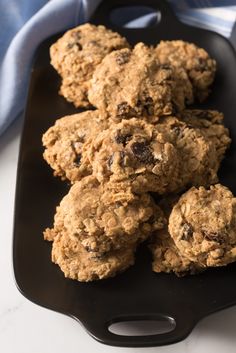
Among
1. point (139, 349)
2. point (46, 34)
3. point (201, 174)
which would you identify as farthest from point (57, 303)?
point (46, 34)

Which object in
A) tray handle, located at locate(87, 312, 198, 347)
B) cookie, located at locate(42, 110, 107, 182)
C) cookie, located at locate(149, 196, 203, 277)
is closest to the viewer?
tray handle, located at locate(87, 312, 198, 347)

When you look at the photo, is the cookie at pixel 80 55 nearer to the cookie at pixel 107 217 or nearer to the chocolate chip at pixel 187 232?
the cookie at pixel 107 217

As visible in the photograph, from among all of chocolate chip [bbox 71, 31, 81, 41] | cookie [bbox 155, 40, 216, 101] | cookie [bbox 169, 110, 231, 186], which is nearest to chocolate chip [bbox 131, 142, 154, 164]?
cookie [bbox 169, 110, 231, 186]

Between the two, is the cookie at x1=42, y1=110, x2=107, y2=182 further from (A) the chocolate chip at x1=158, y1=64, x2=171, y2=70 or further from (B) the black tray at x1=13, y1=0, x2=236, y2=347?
(A) the chocolate chip at x1=158, y1=64, x2=171, y2=70

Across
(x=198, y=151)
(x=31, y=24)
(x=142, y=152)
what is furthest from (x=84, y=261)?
(x=31, y=24)

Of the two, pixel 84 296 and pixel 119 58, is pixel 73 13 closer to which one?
pixel 119 58

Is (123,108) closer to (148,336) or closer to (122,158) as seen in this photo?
(122,158)

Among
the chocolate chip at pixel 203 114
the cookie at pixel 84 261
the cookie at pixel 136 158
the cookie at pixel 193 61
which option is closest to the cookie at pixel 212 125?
the chocolate chip at pixel 203 114
